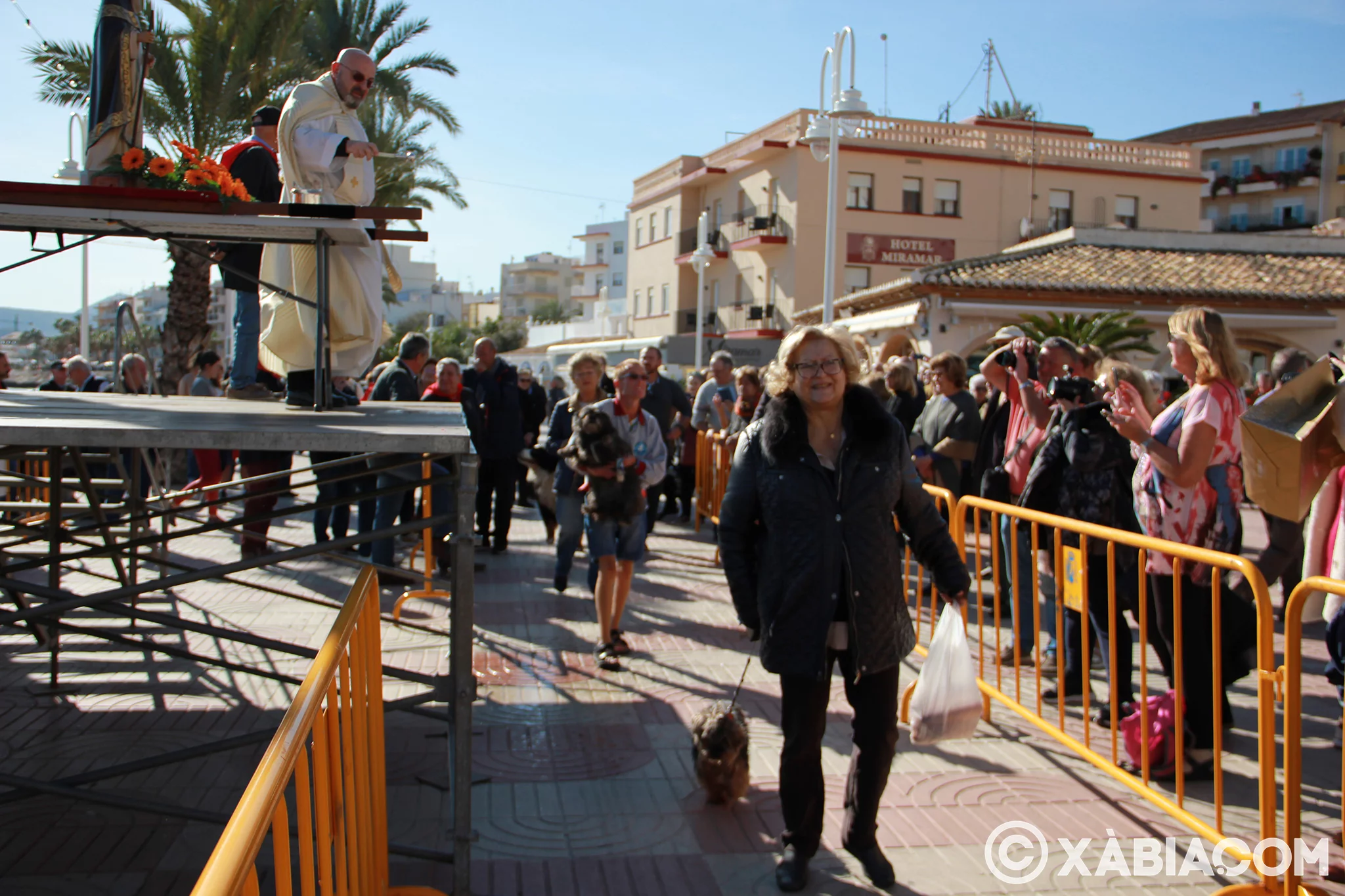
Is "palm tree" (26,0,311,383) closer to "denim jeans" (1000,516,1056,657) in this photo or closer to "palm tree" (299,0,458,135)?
"palm tree" (299,0,458,135)

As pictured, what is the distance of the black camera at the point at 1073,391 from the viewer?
5.37 metres

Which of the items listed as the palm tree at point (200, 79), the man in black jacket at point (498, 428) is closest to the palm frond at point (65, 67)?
the palm tree at point (200, 79)

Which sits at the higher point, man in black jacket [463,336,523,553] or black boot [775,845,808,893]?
man in black jacket [463,336,523,553]

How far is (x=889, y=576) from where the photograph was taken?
367cm

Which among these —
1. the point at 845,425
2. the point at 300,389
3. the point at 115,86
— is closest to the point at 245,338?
the point at 300,389

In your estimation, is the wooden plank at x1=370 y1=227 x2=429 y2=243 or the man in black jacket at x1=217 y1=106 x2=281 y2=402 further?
the man in black jacket at x1=217 y1=106 x2=281 y2=402

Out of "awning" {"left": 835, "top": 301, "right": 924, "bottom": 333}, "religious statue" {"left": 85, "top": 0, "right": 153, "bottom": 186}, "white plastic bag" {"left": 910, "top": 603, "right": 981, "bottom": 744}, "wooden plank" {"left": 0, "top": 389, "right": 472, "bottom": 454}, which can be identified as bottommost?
"white plastic bag" {"left": 910, "top": 603, "right": 981, "bottom": 744}

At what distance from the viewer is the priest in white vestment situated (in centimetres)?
450

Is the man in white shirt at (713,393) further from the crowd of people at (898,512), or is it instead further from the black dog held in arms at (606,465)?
the black dog held in arms at (606,465)

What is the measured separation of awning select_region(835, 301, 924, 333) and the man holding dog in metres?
18.4

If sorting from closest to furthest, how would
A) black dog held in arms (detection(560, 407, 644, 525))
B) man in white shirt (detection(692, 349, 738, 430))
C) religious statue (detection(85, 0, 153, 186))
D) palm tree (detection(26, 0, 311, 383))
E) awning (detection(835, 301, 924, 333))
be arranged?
religious statue (detection(85, 0, 153, 186))
black dog held in arms (detection(560, 407, 644, 525))
man in white shirt (detection(692, 349, 738, 430))
palm tree (detection(26, 0, 311, 383))
awning (detection(835, 301, 924, 333))

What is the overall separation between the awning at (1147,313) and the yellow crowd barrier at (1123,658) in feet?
62.8

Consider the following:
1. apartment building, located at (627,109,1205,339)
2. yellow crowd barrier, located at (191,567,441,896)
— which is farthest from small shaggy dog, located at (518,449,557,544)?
apartment building, located at (627,109,1205,339)

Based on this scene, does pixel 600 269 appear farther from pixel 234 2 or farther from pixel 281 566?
pixel 281 566
